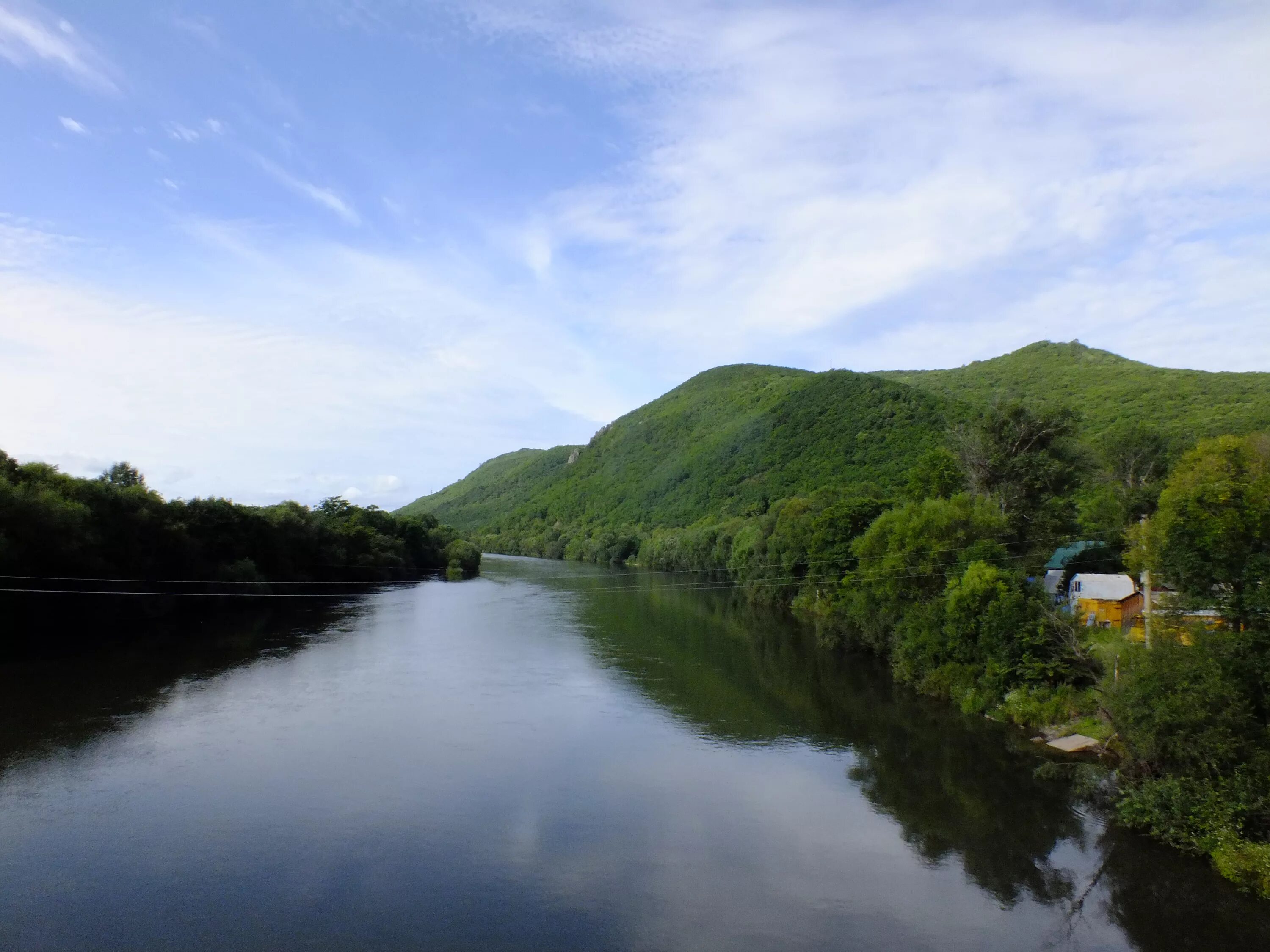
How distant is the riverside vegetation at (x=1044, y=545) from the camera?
15.1 m

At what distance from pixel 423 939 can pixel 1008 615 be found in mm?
19685

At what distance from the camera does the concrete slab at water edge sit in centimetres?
2066

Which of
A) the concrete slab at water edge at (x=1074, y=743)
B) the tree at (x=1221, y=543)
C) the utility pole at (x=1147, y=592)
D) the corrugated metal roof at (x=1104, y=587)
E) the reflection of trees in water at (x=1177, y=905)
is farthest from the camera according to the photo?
the corrugated metal roof at (x=1104, y=587)

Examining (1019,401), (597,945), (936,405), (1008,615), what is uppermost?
(936,405)

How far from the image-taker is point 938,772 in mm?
20438

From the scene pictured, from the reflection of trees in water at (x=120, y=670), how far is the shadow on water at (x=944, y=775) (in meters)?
16.0

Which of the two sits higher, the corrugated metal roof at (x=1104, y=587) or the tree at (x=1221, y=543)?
the tree at (x=1221, y=543)

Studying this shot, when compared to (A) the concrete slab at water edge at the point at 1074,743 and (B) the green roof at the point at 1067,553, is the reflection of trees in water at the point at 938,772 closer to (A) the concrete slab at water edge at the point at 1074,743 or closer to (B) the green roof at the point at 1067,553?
(A) the concrete slab at water edge at the point at 1074,743

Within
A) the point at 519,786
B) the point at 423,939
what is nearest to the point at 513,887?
the point at 423,939

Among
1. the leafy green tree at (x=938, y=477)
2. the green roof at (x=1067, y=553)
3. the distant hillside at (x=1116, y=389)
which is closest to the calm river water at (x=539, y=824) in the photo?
the leafy green tree at (x=938, y=477)

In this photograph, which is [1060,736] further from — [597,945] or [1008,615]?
[597,945]

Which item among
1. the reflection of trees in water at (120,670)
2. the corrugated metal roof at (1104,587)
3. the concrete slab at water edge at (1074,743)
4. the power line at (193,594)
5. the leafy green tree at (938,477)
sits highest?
the leafy green tree at (938,477)

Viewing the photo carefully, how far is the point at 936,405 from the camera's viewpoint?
84.7 meters

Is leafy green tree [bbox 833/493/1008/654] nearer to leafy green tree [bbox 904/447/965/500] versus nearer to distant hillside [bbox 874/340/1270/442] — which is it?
leafy green tree [bbox 904/447/965/500]
